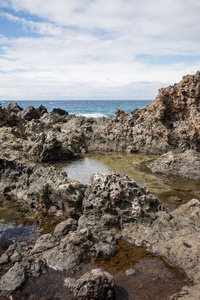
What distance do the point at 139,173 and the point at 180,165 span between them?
2.24 m

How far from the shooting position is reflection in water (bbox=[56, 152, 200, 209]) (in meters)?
9.55

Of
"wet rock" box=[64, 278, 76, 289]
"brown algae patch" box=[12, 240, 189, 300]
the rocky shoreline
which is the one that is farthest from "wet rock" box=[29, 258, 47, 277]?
"wet rock" box=[64, 278, 76, 289]

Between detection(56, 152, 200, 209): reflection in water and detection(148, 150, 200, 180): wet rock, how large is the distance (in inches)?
18.1

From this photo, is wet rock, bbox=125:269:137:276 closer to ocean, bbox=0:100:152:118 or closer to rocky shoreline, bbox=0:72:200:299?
rocky shoreline, bbox=0:72:200:299

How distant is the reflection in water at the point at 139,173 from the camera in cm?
955

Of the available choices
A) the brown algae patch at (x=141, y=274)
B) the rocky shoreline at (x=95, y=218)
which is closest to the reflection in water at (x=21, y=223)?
the rocky shoreline at (x=95, y=218)

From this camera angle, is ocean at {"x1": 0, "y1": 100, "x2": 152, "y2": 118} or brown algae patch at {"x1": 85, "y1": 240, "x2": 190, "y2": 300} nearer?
brown algae patch at {"x1": 85, "y1": 240, "x2": 190, "y2": 300}

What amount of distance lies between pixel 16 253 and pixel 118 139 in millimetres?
15664

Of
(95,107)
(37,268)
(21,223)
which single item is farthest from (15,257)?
(95,107)

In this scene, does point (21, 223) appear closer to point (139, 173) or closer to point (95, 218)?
point (95, 218)

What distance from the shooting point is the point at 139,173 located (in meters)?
12.8

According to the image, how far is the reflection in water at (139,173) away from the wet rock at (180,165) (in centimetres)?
46

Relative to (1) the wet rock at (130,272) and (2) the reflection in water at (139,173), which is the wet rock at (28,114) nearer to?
(2) the reflection in water at (139,173)

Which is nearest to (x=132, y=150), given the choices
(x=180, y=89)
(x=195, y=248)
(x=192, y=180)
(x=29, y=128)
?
(x=180, y=89)
